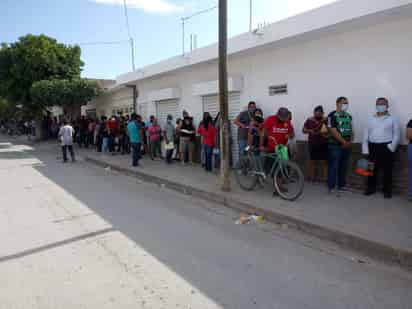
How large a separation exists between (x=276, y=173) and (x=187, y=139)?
5.17m

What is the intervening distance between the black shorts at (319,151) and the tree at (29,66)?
1928cm

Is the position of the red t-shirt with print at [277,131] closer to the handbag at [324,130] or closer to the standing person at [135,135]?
the handbag at [324,130]

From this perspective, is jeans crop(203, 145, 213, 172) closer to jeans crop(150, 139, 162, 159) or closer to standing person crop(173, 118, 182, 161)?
standing person crop(173, 118, 182, 161)

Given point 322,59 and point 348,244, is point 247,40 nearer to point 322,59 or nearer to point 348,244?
point 322,59

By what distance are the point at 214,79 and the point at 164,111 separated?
141 inches

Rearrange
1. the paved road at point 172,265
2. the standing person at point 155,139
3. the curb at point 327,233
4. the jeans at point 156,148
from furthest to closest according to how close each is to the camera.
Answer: the jeans at point 156,148 < the standing person at point 155,139 < the curb at point 327,233 < the paved road at point 172,265

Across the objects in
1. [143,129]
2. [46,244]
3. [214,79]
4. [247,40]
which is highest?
[247,40]

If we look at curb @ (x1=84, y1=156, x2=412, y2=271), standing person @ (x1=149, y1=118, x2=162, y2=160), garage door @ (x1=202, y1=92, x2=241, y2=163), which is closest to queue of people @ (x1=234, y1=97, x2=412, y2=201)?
curb @ (x1=84, y1=156, x2=412, y2=271)

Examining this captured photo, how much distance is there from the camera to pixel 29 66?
22.1 metres

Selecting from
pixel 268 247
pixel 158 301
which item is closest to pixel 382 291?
pixel 268 247

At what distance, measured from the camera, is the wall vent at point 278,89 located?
27.9 feet

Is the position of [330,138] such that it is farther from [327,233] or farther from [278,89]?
[278,89]

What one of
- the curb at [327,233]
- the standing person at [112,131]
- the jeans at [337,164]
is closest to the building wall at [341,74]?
the jeans at [337,164]

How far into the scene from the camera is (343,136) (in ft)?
21.0
